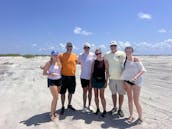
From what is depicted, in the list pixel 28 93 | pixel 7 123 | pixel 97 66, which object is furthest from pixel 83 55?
pixel 28 93

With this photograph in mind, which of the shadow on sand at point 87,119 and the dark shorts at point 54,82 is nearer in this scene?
the shadow on sand at point 87,119

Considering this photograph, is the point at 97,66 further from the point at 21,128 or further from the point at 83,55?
the point at 21,128

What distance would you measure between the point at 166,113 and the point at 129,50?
249 cm

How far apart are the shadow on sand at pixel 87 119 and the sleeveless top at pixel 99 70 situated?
3.58ft

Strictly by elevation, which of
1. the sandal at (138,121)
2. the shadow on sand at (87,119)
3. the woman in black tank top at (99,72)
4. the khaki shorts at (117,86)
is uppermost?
the woman in black tank top at (99,72)

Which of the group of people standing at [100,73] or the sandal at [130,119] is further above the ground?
the group of people standing at [100,73]

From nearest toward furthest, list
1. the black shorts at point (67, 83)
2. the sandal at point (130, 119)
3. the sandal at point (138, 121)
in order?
the sandal at point (138, 121) < the sandal at point (130, 119) < the black shorts at point (67, 83)

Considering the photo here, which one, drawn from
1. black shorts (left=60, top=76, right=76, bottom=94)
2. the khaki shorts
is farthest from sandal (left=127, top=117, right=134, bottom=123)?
black shorts (left=60, top=76, right=76, bottom=94)

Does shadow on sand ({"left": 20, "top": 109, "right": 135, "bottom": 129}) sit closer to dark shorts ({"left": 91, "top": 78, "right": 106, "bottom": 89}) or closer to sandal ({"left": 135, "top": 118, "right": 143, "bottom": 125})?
sandal ({"left": 135, "top": 118, "right": 143, "bottom": 125})

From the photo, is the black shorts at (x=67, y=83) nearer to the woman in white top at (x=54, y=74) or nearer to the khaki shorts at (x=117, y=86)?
the woman in white top at (x=54, y=74)

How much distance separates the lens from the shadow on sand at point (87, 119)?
7186mm

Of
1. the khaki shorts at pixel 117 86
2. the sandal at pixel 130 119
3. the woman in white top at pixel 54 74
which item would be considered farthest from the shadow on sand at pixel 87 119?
the khaki shorts at pixel 117 86

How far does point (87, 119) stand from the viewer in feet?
25.2

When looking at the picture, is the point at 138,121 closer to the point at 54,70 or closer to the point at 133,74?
the point at 133,74
